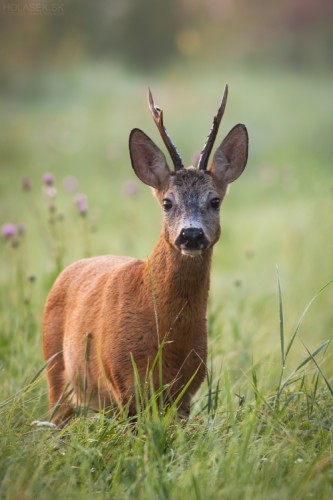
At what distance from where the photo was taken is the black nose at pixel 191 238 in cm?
432

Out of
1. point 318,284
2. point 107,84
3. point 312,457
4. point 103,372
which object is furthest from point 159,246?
→ point 107,84

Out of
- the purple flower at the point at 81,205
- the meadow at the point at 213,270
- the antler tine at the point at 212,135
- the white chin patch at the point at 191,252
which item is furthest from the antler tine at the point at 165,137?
the purple flower at the point at 81,205

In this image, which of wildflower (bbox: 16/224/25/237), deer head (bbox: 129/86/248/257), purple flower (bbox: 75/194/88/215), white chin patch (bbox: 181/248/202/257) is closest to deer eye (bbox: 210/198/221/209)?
deer head (bbox: 129/86/248/257)

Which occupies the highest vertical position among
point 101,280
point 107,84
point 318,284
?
point 107,84

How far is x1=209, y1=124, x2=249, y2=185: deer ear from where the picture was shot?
5020 mm

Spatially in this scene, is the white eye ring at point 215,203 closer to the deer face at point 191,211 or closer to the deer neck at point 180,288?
the deer face at point 191,211

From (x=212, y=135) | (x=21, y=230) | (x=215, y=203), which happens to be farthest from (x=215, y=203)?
(x=21, y=230)

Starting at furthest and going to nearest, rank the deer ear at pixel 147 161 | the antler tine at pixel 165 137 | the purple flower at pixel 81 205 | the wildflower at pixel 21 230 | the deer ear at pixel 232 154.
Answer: the wildflower at pixel 21 230 < the purple flower at pixel 81 205 < the deer ear at pixel 232 154 < the deer ear at pixel 147 161 < the antler tine at pixel 165 137

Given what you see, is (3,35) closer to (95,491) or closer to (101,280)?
(101,280)

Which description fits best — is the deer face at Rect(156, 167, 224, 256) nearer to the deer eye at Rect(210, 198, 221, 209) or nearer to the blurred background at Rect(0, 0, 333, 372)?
the deer eye at Rect(210, 198, 221, 209)

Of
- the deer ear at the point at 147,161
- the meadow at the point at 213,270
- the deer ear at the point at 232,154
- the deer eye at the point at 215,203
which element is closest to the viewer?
the meadow at the point at 213,270

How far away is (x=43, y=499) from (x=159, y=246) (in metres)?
1.69

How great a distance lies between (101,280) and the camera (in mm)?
4996

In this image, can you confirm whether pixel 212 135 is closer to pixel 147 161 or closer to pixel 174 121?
pixel 147 161
